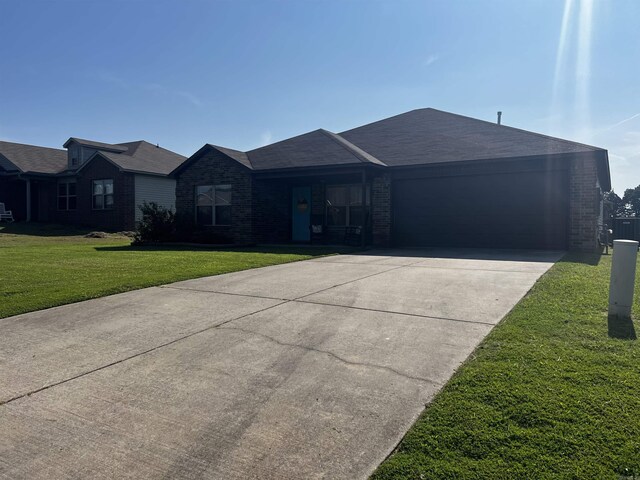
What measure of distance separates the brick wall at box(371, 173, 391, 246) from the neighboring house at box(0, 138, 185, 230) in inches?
509

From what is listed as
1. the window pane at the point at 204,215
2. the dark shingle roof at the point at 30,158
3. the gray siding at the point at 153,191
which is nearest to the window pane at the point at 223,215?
the window pane at the point at 204,215

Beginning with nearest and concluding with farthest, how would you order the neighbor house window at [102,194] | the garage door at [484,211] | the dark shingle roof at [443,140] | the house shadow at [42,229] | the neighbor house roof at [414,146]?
the garage door at [484,211] < the dark shingle roof at [443,140] < the neighbor house roof at [414,146] < the house shadow at [42,229] < the neighbor house window at [102,194]

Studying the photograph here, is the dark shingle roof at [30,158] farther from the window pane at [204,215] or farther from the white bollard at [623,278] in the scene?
the white bollard at [623,278]

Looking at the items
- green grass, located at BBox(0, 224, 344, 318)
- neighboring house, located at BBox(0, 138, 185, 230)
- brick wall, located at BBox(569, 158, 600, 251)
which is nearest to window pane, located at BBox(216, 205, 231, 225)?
green grass, located at BBox(0, 224, 344, 318)

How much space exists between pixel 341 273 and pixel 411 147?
10.00 meters

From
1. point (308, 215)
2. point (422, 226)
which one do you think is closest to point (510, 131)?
point (422, 226)

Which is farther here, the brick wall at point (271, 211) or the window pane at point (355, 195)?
the brick wall at point (271, 211)

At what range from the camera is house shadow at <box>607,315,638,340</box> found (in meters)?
4.48

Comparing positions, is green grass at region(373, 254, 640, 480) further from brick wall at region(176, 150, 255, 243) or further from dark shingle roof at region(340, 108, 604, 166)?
brick wall at region(176, 150, 255, 243)

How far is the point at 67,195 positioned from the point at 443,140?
939 inches

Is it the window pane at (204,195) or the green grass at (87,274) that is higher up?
the window pane at (204,195)

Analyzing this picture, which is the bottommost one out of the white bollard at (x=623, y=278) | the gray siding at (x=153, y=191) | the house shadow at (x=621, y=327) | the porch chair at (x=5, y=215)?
the house shadow at (x=621, y=327)

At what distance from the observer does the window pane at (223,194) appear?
18458mm

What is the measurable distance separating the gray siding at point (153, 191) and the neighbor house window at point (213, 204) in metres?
7.40
